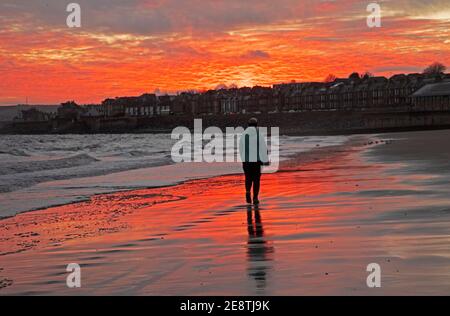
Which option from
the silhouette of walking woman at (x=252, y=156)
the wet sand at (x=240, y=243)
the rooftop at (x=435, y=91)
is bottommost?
the wet sand at (x=240, y=243)

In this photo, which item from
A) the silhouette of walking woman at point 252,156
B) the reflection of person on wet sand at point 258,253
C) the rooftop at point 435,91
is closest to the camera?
the reflection of person on wet sand at point 258,253

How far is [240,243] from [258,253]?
93 cm

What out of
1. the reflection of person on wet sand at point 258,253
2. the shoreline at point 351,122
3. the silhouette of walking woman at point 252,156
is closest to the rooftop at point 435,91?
the shoreline at point 351,122

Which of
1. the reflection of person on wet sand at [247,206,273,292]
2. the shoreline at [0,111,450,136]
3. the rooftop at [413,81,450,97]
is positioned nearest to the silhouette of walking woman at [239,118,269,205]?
the reflection of person on wet sand at [247,206,273,292]

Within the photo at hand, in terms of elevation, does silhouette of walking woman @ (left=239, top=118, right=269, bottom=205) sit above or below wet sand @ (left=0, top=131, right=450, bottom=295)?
above

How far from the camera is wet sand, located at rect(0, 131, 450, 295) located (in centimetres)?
720

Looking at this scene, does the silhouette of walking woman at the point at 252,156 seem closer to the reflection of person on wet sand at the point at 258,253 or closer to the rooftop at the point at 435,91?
the reflection of person on wet sand at the point at 258,253

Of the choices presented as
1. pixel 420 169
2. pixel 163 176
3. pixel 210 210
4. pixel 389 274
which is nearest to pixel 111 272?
pixel 389 274

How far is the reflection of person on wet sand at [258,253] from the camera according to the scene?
7.44 m

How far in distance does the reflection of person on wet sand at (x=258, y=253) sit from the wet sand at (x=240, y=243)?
0.07 ft

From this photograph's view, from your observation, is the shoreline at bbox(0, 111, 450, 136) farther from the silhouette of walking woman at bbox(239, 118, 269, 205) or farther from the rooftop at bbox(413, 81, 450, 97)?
the silhouette of walking woman at bbox(239, 118, 269, 205)

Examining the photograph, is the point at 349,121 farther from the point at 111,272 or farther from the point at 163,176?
the point at 111,272

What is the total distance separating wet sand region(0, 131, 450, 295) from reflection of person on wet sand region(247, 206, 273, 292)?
0.07 feet
